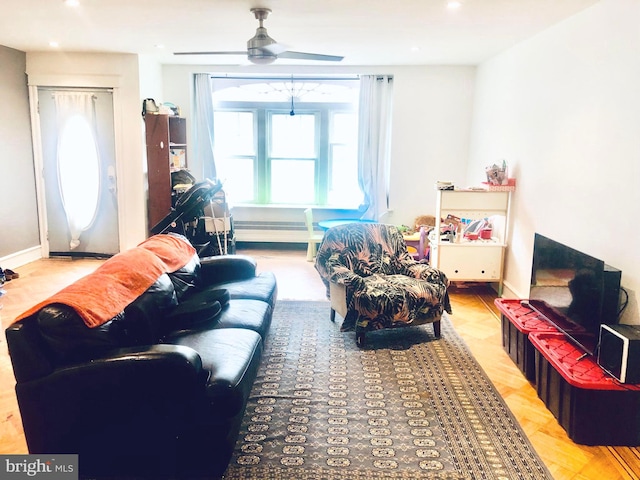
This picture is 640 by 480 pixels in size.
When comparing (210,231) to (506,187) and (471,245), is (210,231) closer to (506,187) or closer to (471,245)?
(471,245)

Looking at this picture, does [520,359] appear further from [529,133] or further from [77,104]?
[77,104]

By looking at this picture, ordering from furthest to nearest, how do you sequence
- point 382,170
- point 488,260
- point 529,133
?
point 382,170 < point 488,260 < point 529,133

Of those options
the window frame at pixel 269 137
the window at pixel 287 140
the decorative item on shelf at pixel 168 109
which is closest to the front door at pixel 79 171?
the decorative item on shelf at pixel 168 109

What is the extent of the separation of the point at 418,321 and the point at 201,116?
4.29 meters

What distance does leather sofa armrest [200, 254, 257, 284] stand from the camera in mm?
3701

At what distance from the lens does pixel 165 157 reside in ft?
18.7

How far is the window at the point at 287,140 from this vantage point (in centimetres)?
661

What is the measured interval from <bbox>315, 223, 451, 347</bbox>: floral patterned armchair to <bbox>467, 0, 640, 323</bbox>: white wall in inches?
42.6

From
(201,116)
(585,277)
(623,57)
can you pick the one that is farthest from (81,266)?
(623,57)

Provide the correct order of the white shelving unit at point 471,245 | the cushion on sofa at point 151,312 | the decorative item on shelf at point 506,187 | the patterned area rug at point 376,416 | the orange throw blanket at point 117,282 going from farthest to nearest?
the white shelving unit at point 471,245 < the decorative item on shelf at point 506,187 < the cushion on sofa at point 151,312 < the patterned area rug at point 376,416 < the orange throw blanket at point 117,282

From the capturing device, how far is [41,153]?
584 cm

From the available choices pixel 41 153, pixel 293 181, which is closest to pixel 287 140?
pixel 293 181

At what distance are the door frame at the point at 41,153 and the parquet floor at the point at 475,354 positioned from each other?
417 mm

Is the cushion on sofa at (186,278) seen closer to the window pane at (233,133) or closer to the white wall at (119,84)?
the white wall at (119,84)
